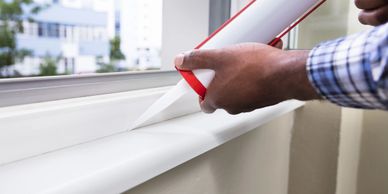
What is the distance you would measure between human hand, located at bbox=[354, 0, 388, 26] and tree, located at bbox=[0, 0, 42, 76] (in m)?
0.58

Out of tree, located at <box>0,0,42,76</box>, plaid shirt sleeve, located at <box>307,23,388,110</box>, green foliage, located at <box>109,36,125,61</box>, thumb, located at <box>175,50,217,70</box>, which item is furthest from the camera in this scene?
green foliage, located at <box>109,36,125,61</box>

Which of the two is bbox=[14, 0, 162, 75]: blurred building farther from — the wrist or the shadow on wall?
the shadow on wall

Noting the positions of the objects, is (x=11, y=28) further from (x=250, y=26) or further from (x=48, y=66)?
(x=250, y=26)

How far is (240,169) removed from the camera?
70 centimetres

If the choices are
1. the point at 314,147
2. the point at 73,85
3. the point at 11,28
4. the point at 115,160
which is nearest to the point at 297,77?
the point at 115,160

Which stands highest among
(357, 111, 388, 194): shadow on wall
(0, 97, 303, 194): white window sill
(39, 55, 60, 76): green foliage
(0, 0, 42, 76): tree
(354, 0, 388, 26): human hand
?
(354, 0, 388, 26): human hand

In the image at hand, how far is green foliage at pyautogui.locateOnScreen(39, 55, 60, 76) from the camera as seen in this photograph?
1.89 ft

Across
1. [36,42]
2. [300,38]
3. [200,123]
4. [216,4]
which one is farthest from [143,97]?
[300,38]

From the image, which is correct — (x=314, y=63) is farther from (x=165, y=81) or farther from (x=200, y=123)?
(x=165, y=81)

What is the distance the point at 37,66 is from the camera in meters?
0.58

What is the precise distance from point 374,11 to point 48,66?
575mm

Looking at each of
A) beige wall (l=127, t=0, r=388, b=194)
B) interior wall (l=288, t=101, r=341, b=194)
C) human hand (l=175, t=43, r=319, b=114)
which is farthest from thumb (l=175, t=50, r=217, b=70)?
interior wall (l=288, t=101, r=341, b=194)

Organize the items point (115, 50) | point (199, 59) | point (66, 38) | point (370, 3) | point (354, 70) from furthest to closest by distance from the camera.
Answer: point (115, 50) < point (66, 38) < point (370, 3) < point (199, 59) < point (354, 70)

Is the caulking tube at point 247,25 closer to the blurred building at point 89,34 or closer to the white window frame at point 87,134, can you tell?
the white window frame at point 87,134
